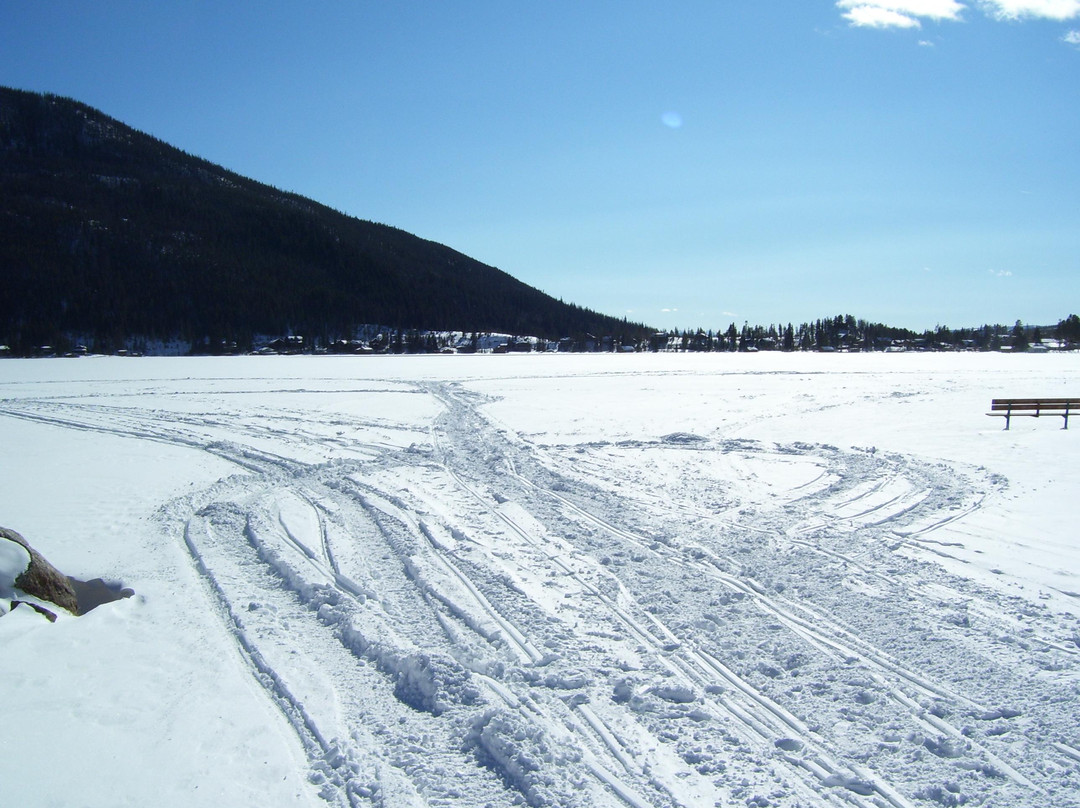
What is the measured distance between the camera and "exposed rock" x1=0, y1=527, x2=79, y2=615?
16.9ft

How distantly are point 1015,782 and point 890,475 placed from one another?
27.4 feet

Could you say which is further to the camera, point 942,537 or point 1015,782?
point 942,537

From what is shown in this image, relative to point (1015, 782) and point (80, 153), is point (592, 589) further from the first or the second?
point (80, 153)

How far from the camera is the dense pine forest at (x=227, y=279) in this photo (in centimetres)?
10712

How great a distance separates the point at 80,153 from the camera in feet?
538

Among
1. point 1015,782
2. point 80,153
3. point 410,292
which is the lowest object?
point 1015,782

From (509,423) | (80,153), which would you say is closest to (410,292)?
(80,153)

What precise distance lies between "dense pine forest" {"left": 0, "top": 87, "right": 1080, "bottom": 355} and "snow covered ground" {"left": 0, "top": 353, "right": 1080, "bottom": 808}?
86.1 m

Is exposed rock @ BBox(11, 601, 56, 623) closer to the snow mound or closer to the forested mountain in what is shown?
the snow mound

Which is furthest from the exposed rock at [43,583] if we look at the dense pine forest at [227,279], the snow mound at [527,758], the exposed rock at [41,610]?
the dense pine forest at [227,279]

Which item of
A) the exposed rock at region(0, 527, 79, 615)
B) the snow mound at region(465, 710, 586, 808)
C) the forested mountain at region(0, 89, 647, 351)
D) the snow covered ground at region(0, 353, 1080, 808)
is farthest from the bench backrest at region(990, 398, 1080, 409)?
the forested mountain at region(0, 89, 647, 351)

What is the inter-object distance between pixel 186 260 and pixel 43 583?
14314 cm

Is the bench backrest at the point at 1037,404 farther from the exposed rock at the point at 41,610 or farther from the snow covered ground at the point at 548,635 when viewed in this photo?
the exposed rock at the point at 41,610

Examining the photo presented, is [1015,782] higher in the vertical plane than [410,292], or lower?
lower
